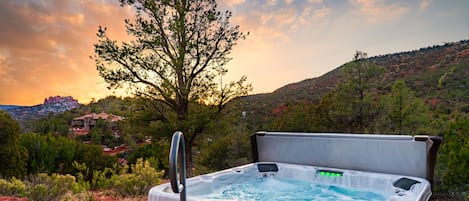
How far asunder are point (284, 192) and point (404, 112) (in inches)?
105

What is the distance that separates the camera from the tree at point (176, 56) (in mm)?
5934

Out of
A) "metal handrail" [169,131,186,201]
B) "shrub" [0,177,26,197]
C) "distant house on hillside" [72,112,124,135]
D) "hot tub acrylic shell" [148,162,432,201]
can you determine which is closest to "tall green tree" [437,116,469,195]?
"hot tub acrylic shell" [148,162,432,201]

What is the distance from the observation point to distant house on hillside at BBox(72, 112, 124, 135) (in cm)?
675

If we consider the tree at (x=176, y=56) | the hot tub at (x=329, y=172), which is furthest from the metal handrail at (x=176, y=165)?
the tree at (x=176, y=56)

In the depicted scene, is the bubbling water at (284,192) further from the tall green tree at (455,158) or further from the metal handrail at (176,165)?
the metal handrail at (176,165)

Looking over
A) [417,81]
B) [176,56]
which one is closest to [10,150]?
[176,56]

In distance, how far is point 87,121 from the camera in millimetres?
6961

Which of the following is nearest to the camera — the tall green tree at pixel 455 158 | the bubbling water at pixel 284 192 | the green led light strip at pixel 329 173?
the bubbling water at pixel 284 192

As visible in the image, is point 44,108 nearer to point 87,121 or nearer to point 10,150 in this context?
point 87,121

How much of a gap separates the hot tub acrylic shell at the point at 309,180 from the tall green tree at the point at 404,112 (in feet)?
6.44

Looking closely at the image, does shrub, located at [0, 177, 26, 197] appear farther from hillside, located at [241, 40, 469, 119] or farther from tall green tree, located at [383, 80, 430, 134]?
tall green tree, located at [383, 80, 430, 134]

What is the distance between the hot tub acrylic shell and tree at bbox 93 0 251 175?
2002 millimetres

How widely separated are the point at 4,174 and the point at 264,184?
3.87m

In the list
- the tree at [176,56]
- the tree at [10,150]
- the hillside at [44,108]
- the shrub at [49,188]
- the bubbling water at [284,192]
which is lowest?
the bubbling water at [284,192]
